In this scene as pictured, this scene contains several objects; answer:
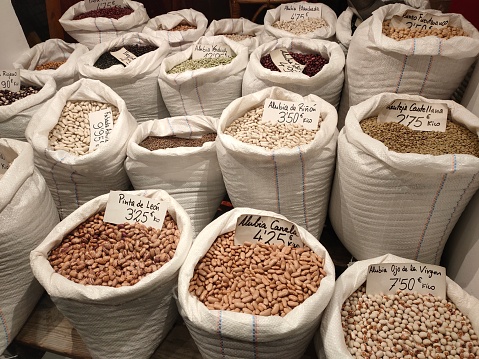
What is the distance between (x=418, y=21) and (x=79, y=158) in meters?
1.27

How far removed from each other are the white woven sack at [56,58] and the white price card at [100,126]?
380 millimetres

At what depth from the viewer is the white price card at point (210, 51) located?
1.74 meters

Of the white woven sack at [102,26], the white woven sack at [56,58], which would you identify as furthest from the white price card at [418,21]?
the white woven sack at [56,58]

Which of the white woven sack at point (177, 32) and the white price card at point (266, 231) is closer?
the white price card at point (266, 231)

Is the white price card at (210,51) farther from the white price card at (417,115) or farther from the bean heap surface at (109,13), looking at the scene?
the white price card at (417,115)

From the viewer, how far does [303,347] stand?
1.06 meters

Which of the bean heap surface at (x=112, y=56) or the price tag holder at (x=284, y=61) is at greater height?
the price tag holder at (x=284, y=61)

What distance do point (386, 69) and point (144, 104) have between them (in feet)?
3.18

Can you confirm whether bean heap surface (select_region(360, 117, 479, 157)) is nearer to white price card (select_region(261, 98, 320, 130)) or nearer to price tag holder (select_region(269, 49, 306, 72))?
white price card (select_region(261, 98, 320, 130))

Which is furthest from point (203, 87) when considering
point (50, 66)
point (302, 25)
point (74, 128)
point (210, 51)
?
point (50, 66)

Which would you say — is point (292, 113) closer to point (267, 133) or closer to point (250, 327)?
point (267, 133)

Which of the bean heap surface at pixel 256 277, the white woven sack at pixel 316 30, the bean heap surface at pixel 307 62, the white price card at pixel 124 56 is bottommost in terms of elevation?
the bean heap surface at pixel 256 277

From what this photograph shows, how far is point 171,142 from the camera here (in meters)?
1.45

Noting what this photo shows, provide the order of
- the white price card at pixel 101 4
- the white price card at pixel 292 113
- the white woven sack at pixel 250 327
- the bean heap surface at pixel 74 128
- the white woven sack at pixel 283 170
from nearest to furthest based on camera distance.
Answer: the white woven sack at pixel 250 327 < the white woven sack at pixel 283 170 < the white price card at pixel 292 113 < the bean heap surface at pixel 74 128 < the white price card at pixel 101 4
